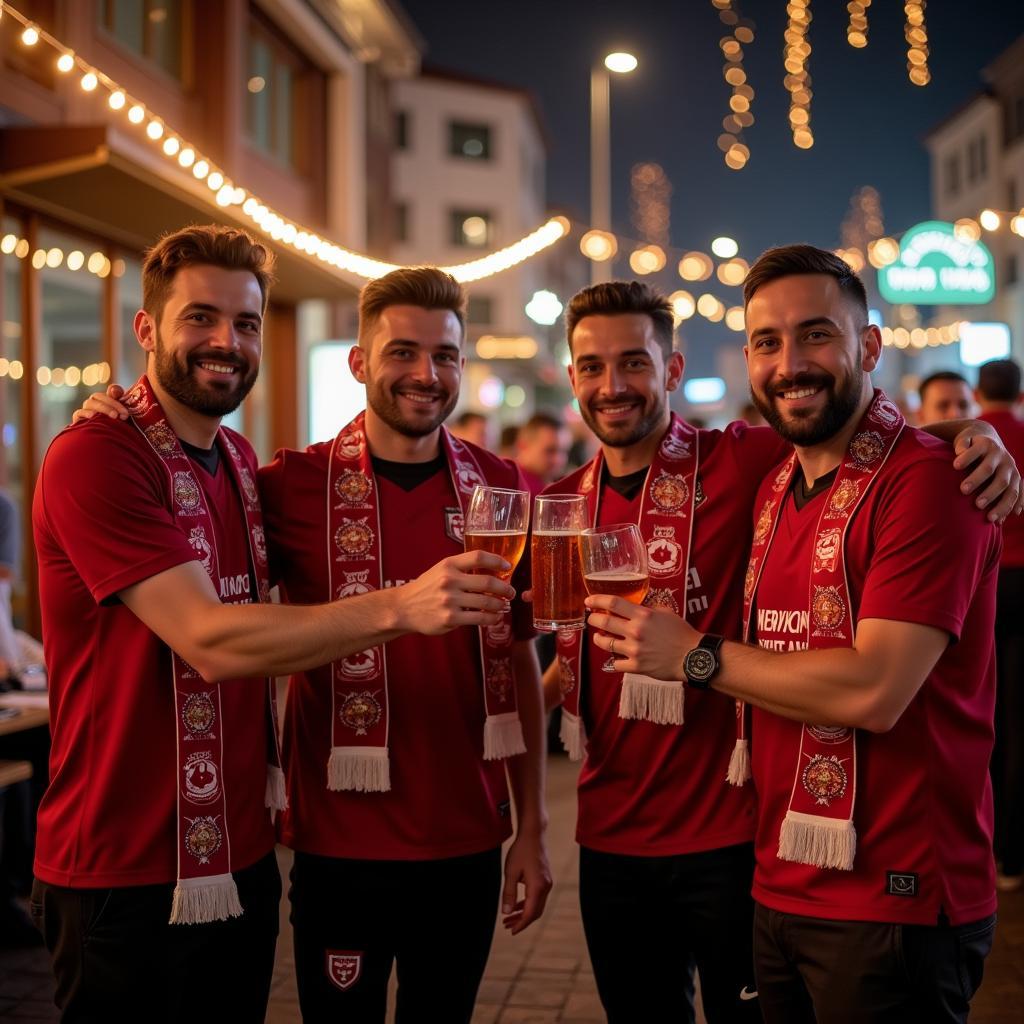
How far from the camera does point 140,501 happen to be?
228 centimetres

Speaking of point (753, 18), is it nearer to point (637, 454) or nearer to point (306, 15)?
point (306, 15)

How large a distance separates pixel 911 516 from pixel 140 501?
1.57 metres

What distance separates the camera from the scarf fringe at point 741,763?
2.53 meters

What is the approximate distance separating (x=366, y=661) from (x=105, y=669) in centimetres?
66

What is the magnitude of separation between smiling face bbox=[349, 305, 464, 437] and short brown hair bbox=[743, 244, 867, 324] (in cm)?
81

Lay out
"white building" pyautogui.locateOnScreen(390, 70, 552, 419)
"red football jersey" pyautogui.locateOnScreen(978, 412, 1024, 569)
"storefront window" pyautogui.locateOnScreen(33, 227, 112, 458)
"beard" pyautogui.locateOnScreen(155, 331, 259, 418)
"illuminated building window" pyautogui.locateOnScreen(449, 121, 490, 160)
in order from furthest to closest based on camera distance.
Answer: "illuminated building window" pyautogui.locateOnScreen(449, 121, 490, 160) < "white building" pyautogui.locateOnScreen(390, 70, 552, 419) < "storefront window" pyautogui.locateOnScreen(33, 227, 112, 458) < "red football jersey" pyautogui.locateOnScreen(978, 412, 1024, 569) < "beard" pyautogui.locateOnScreen(155, 331, 259, 418)

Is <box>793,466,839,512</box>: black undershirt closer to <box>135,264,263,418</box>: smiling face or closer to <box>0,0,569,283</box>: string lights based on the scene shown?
<box>135,264,263,418</box>: smiling face

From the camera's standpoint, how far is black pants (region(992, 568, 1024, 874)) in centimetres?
515

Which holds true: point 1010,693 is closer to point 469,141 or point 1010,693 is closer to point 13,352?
point 13,352

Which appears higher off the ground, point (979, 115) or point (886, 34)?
point (979, 115)

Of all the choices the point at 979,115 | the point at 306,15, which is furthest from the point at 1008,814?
the point at 979,115

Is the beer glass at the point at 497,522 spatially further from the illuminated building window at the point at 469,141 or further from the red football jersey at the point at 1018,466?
the illuminated building window at the point at 469,141

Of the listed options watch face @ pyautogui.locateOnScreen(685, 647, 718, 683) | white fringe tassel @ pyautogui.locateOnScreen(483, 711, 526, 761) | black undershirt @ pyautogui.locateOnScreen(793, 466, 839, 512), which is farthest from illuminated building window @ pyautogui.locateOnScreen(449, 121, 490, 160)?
watch face @ pyautogui.locateOnScreen(685, 647, 718, 683)

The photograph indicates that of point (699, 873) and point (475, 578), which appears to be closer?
point (475, 578)
